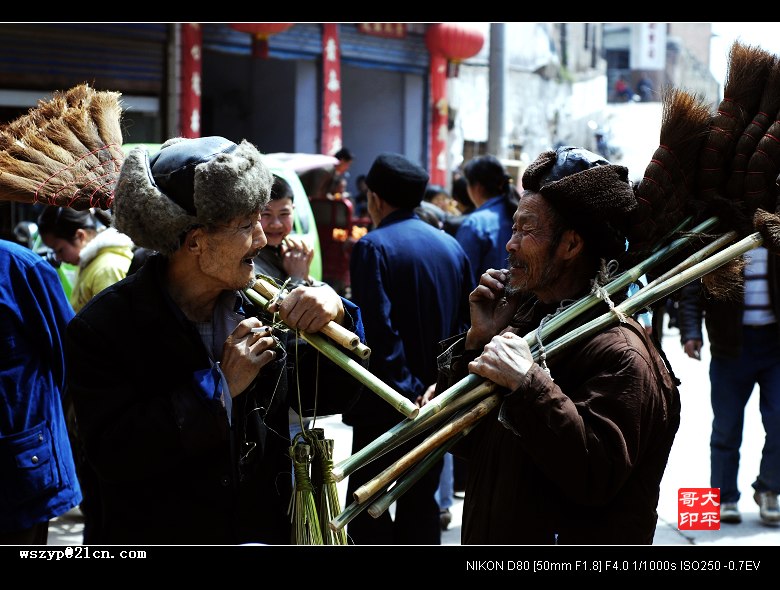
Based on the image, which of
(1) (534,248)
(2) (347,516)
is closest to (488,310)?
(1) (534,248)

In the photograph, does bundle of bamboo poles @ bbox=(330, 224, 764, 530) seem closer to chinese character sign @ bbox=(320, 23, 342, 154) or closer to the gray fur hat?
the gray fur hat

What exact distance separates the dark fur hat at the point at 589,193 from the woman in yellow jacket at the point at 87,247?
2397mm

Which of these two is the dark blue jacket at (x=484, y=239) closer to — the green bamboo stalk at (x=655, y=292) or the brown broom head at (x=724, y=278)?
the brown broom head at (x=724, y=278)

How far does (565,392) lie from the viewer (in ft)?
7.72

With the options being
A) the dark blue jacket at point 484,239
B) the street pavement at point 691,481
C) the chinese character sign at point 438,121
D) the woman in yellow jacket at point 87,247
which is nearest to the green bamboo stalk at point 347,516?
the street pavement at point 691,481

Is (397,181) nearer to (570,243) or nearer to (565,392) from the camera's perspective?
(570,243)

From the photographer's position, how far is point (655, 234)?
2.54 m

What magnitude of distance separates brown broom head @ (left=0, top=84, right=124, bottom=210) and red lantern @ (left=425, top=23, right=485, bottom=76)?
42.8 feet

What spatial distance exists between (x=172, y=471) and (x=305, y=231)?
5.11 meters

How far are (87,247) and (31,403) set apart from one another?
6.10ft

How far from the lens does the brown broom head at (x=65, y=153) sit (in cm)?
274

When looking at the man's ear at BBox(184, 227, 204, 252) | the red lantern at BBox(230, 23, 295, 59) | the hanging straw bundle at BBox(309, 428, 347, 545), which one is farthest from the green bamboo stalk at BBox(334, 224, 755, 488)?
the red lantern at BBox(230, 23, 295, 59)
